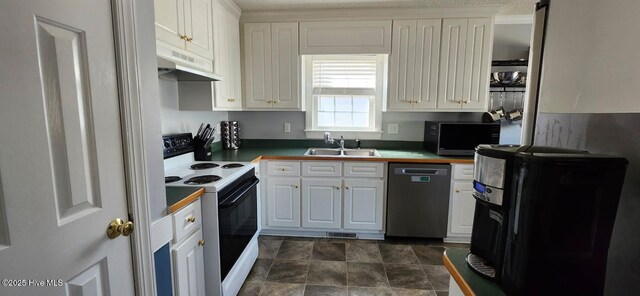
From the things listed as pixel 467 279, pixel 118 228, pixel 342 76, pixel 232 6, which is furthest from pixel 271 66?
pixel 467 279

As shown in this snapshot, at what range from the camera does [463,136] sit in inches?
106

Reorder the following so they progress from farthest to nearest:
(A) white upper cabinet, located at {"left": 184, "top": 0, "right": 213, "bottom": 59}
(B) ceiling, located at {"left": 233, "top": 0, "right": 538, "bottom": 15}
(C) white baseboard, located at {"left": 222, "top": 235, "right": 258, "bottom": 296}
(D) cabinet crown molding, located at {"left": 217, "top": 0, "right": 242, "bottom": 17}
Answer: (B) ceiling, located at {"left": 233, "top": 0, "right": 538, "bottom": 15} → (D) cabinet crown molding, located at {"left": 217, "top": 0, "right": 242, "bottom": 17} → (A) white upper cabinet, located at {"left": 184, "top": 0, "right": 213, "bottom": 59} → (C) white baseboard, located at {"left": 222, "top": 235, "right": 258, "bottom": 296}

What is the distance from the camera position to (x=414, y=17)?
2721mm

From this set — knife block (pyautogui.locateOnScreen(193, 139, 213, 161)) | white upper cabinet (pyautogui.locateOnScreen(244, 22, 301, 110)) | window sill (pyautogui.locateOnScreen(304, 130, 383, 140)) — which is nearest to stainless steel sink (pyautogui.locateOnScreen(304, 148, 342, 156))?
window sill (pyautogui.locateOnScreen(304, 130, 383, 140))

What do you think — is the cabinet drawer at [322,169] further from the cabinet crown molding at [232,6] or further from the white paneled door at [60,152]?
the white paneled door at [60,152]

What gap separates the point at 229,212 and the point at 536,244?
1.55m

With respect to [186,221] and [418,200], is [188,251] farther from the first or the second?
[418,200]

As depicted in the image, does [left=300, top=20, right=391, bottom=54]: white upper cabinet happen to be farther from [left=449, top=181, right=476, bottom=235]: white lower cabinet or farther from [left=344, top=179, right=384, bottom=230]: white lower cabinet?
[left=449, top=181, right=476, bottom=235]: white lower cabinet

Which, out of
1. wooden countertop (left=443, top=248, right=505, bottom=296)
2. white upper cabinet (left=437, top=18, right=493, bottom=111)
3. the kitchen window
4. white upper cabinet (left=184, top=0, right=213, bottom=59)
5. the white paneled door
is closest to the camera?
the white paneled door

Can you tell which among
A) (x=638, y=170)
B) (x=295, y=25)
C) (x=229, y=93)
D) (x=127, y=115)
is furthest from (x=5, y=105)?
(x=295, y=25)

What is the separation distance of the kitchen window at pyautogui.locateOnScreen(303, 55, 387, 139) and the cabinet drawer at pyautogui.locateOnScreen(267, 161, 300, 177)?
0.66m

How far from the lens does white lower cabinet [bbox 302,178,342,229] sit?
2703 millimetres

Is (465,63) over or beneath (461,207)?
over

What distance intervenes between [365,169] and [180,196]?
170 cm
